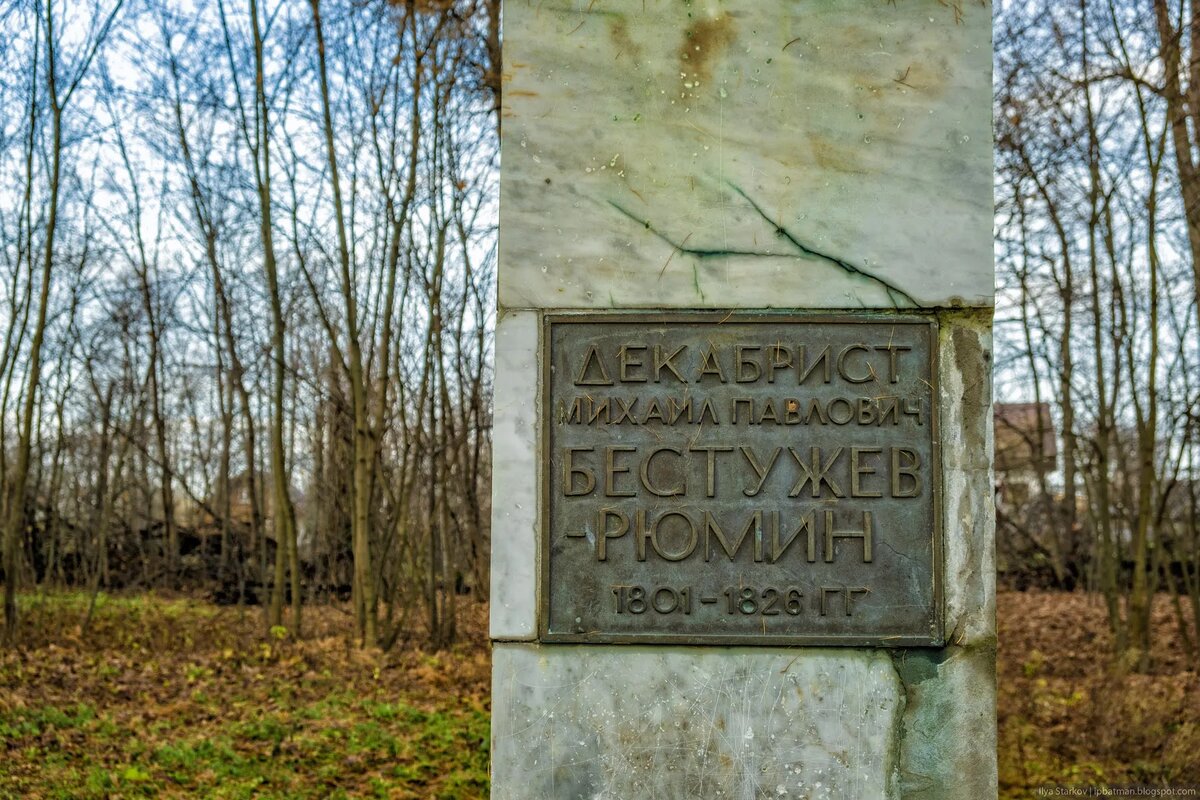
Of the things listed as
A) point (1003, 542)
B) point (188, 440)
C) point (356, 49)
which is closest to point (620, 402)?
point (356, 49)

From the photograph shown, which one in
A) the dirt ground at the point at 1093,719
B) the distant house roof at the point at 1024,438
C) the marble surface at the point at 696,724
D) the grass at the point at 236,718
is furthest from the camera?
the distant house roof at the point at 1024,438

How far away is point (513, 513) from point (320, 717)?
18.1 feet

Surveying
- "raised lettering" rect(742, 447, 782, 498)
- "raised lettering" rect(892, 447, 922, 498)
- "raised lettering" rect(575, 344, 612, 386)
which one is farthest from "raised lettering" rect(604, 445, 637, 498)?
"raised lettering" rect(892, 447, 922, 498)

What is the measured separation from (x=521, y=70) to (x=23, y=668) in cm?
872

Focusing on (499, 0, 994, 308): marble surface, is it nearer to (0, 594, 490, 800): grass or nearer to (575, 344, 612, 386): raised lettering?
(575, 344, 612, 386): raised lettering

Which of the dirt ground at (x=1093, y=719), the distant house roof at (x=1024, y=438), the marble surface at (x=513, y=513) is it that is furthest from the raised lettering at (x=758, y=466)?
the distant house roof at (x=1024, y=438)

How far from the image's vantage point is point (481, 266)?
12.6 metres

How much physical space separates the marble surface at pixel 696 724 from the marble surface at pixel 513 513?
→ 10cm

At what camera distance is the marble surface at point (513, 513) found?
284 centimetres

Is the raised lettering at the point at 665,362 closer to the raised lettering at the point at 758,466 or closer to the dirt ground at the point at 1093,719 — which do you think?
the raised lettering at the point at 758,466

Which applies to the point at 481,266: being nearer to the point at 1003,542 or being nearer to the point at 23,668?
the point at 23,668

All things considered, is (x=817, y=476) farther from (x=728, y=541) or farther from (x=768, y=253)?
(x=768, y=253)

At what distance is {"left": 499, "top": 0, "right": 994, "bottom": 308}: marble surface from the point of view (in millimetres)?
2887

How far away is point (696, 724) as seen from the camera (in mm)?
2814
